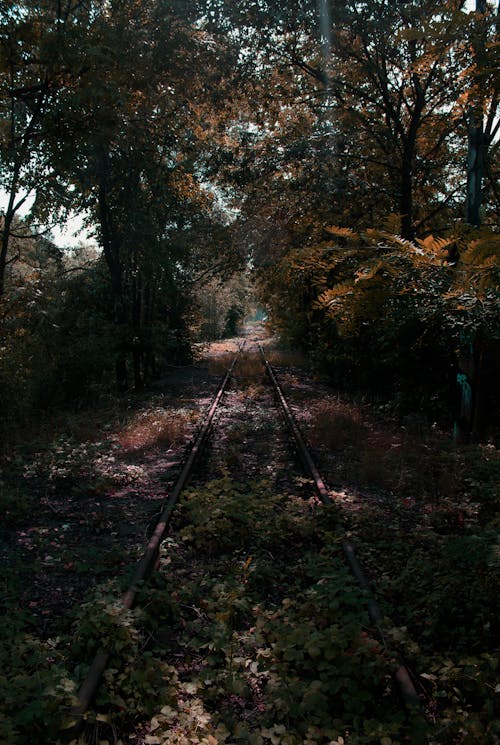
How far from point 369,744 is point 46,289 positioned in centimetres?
1192

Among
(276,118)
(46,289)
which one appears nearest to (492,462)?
(46,289)

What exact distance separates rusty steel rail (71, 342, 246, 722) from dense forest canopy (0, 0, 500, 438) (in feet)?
9.38

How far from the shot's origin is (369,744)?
266 cm

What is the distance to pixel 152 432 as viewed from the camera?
10.1 meters

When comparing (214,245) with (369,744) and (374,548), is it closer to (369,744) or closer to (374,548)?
(374,548)

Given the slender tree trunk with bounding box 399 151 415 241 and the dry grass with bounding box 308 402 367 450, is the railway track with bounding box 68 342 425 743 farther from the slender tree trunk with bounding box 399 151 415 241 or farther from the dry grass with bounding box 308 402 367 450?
the slender tree trunk with bounding box 399 151 415 241

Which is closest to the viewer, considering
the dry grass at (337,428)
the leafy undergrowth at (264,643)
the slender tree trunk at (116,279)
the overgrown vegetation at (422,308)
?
the leafy undergrowth at (264,643)

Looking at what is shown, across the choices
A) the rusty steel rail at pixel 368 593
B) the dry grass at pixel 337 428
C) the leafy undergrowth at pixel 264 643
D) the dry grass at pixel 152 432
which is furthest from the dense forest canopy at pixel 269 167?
the leafy undergrowth at pixel 264 643

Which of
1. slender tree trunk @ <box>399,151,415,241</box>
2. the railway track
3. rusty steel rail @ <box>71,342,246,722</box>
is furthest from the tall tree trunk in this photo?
rusty steel rail @ <box>71,342,246,722</box>

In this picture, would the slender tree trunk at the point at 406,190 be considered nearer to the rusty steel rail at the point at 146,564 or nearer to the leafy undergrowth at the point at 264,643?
the rusty steel rail at the point at 146,564

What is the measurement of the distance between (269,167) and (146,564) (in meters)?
10.5

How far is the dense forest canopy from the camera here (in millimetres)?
6934

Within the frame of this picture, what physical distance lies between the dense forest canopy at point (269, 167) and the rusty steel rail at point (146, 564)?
2.86 meters

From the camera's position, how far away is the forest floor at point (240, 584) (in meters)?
2.86
